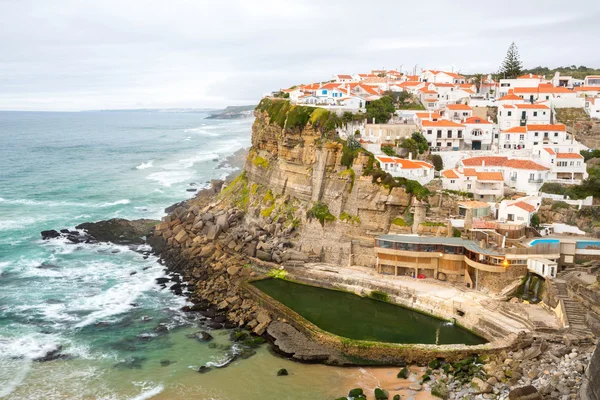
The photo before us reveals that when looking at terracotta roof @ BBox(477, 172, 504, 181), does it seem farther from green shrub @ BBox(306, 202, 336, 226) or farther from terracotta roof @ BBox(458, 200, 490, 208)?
green shrub @ BBox(306, 202, 336, 226)

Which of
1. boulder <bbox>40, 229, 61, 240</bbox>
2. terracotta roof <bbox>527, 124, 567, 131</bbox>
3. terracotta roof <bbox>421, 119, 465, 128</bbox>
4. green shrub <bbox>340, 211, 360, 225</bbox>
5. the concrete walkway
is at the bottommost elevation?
the concrete walkway

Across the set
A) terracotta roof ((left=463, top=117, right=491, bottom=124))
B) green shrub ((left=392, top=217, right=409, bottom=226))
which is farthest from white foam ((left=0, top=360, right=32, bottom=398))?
terracotta roof ((left=463, top=117, right=491, bottom=124))

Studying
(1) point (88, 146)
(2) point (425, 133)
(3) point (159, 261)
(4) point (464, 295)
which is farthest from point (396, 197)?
(1) point (88, 146)

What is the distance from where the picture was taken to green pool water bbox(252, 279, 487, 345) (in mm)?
26938

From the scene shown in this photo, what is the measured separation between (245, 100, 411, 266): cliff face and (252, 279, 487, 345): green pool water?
435cm

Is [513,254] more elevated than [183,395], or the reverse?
[513,254]

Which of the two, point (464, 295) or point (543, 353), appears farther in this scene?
point (464, 295)

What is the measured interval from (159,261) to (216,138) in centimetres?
10084

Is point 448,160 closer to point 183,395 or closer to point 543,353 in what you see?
point 543,353

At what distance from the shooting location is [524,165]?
37750 mm

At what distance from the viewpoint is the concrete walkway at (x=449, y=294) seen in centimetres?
2621

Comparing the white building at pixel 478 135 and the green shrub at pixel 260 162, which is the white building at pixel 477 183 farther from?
the green shrub at pixel 260 162

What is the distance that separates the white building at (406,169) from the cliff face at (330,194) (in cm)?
148

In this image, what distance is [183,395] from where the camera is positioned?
73.8 feet
